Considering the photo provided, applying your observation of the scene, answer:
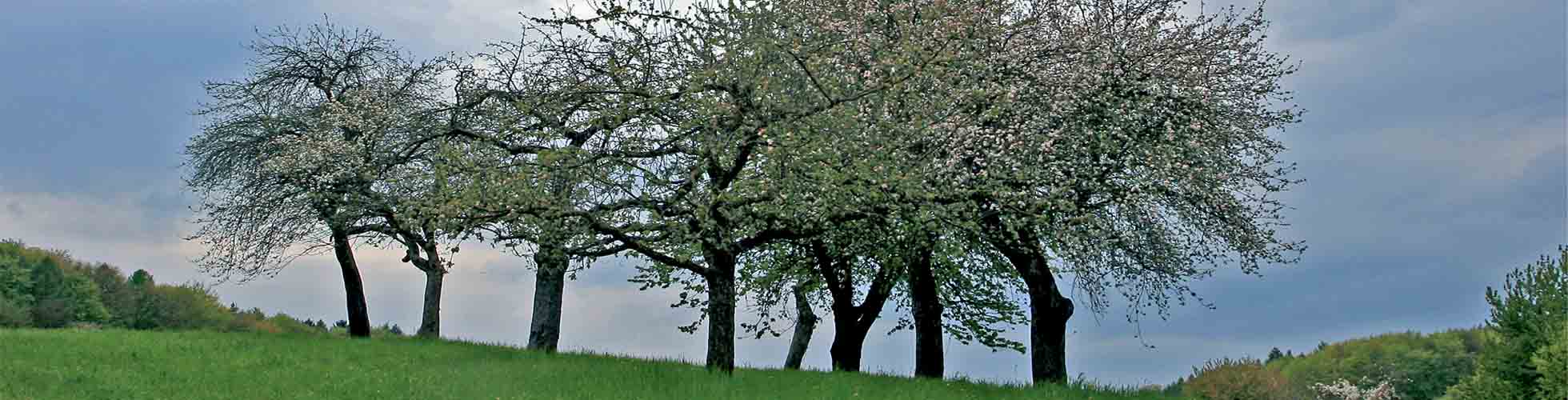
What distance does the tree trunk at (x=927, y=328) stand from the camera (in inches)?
1122

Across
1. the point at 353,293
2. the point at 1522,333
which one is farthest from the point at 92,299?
the point at 1522,333

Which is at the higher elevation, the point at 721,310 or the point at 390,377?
the point at 721,310

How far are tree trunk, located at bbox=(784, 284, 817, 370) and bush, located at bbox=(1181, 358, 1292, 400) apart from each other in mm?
10383

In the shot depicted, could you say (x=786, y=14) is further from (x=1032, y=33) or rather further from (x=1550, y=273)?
(x=1550, y=273)

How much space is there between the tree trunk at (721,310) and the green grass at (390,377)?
0.52 metres

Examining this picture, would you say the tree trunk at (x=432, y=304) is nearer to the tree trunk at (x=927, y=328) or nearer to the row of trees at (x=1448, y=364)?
the tree trunk at (x=927, y=328)

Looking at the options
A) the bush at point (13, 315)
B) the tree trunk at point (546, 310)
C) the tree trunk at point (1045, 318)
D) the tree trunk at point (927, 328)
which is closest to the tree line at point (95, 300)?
the bush at point (13, 315)

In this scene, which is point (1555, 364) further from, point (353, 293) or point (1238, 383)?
point (353, 293)

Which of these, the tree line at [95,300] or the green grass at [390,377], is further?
the tree line at [95,300]

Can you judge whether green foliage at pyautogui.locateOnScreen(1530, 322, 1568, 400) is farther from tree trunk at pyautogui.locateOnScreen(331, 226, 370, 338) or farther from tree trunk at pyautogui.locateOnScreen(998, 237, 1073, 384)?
tree trunk at pyautogui.locateOnScreen(331, 226, 370, 338)

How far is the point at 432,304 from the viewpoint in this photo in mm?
35594

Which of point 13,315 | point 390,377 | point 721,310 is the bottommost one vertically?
point 390,377

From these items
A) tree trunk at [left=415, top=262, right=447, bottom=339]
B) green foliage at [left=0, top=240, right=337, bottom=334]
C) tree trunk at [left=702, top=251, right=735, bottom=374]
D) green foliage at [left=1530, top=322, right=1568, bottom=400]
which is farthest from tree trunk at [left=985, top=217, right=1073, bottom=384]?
green foliage at [left=0, top=240, right=337, bottom=334]

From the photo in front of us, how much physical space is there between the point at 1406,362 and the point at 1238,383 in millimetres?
23265
